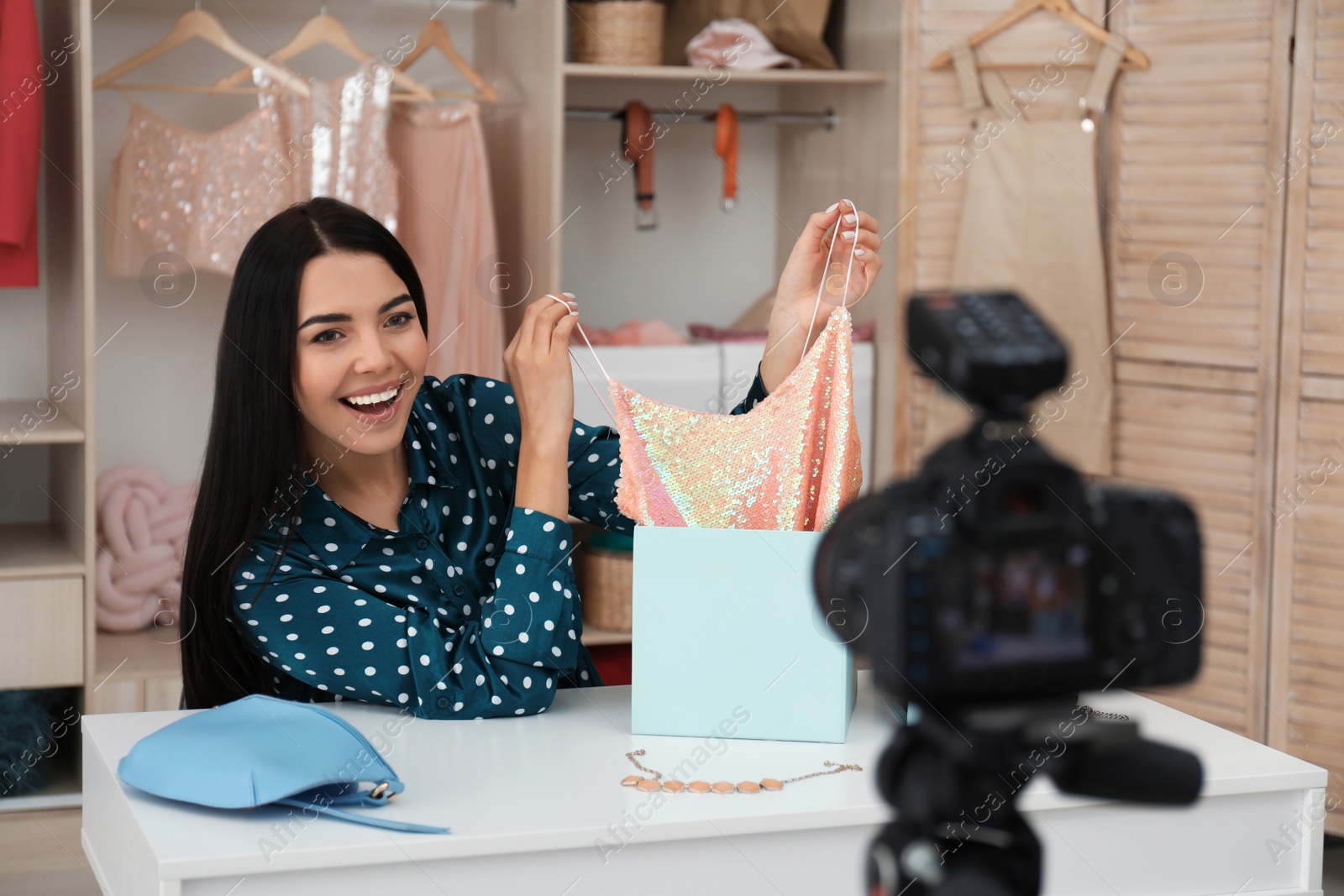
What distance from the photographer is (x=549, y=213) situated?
9.24ft

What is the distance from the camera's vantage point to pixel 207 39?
275cm

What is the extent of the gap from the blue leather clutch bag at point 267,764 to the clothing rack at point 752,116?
83.5 inches

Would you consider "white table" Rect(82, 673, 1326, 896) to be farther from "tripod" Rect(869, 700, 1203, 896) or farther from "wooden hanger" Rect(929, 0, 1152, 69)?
"wooden hanger" Rect(929, 0, 1152, 69)

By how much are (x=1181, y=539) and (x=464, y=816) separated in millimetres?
711

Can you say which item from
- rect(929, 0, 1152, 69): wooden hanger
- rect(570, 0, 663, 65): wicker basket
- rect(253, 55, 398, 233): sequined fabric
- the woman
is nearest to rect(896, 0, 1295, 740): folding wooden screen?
rect(929, 0, 1152, 69): wooden hanger

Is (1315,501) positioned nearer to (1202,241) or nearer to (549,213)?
(1202,241)

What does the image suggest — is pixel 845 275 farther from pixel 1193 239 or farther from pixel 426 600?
pixel 1193 239

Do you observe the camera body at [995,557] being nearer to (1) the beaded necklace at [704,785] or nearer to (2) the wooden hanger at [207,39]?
(1) the beaded necklace at [704,785]

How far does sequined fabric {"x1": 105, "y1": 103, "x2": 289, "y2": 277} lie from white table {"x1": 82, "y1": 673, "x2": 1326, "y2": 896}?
5.00 ft

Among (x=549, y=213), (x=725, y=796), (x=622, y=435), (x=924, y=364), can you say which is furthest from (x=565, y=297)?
(x=549, y=213)

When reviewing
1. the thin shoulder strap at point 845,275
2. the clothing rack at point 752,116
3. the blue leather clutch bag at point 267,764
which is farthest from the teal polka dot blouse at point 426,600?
the clothing rack at point 752,116

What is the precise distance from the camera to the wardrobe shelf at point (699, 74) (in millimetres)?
2836

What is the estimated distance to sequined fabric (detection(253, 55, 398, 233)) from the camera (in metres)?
2.68

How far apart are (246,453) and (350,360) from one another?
153 millimetres
